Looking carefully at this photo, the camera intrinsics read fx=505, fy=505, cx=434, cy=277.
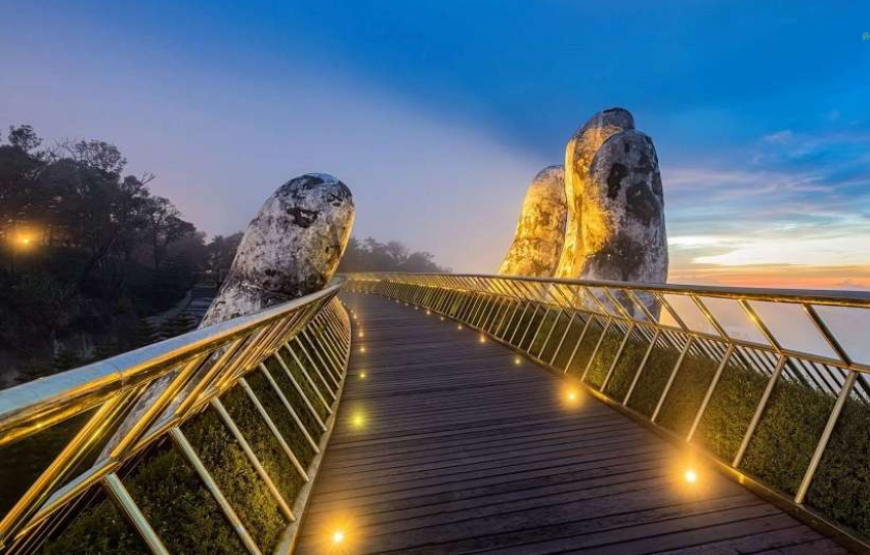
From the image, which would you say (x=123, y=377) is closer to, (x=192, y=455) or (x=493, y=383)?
(x=192, y=455)

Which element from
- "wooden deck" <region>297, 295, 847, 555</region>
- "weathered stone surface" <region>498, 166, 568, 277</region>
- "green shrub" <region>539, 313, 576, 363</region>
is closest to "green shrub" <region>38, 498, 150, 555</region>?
"wooden deck" <region>297, 295, 847, 555</region>

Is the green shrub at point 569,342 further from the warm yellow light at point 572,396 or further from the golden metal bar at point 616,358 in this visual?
the golden metal bar at point 616,358

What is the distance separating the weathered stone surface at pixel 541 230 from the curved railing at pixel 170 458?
75.1 feet

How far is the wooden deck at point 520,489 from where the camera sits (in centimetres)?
357

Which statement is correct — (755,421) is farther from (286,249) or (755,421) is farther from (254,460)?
(286,249)

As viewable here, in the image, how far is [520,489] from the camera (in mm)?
4383

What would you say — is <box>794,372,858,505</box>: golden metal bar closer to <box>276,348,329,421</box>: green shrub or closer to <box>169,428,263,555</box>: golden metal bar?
<box>169,428,263,555</box>: golden metal bar

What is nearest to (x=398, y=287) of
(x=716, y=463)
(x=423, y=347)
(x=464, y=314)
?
(x=464, y=314)

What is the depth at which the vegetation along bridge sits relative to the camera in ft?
7.09

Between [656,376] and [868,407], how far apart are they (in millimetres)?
2751

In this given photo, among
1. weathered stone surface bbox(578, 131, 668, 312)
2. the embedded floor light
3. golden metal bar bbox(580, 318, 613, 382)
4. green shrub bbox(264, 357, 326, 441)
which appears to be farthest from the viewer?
weathered stone surface bbox(578, 131, 668, 312)

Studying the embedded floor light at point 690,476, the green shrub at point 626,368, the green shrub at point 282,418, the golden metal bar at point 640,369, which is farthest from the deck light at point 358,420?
the embedded floor light at point 690,476

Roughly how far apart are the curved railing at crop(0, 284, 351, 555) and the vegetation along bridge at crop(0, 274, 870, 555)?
1 cm

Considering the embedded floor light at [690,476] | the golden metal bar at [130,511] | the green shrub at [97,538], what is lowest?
the embedded floor light at [690,476]
